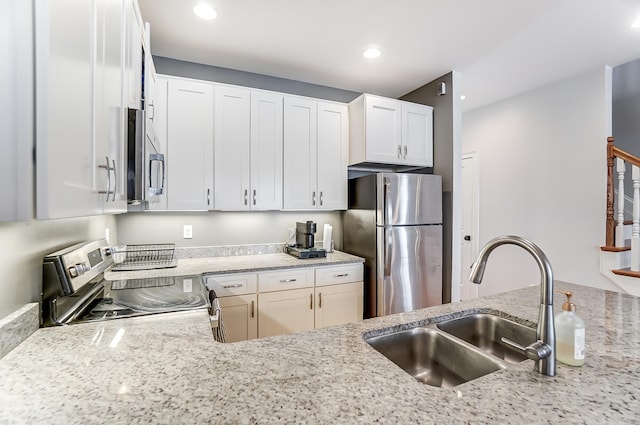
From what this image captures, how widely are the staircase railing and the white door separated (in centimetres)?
142

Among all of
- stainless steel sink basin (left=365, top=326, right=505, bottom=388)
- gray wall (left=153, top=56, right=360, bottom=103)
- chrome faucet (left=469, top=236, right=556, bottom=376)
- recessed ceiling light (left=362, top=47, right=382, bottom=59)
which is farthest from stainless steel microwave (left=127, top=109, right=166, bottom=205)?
recessed ceiling light (left=362, top=47, right=382, bottom=59)

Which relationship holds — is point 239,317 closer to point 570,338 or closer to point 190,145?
point 190,145

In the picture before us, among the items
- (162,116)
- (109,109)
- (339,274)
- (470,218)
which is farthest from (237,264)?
(470,218)

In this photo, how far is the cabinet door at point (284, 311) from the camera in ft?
7.63

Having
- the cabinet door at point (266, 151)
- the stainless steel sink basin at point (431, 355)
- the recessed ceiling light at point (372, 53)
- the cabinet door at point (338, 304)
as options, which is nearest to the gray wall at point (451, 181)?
the recessed ceiling light at point (372, 53)

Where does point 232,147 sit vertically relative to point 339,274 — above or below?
above

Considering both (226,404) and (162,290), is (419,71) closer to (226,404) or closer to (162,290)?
(162,290)

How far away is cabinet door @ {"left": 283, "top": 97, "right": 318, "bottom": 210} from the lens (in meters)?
2.81

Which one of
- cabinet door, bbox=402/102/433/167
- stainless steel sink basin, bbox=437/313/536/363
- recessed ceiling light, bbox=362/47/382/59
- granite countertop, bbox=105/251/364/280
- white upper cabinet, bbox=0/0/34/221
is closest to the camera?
white upper cabinet, bbox=0/0/34/221

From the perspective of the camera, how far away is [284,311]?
2.39 meters

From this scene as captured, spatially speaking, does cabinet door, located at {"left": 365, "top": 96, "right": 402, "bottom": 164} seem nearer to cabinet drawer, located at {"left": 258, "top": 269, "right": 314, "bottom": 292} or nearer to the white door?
cabinet drawer, located at {"left": 258, "top": 269, "right": 314, "bottom": 292}

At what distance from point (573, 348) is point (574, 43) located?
278 centimetres

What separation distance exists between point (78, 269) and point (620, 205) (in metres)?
3.95

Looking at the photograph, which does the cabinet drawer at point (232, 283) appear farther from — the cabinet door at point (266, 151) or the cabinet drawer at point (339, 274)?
the cabinet door at point (266, 151)
